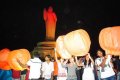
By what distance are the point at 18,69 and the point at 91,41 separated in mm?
1632

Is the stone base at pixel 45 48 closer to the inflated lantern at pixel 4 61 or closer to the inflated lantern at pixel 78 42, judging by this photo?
the inflated lantern at pixel 78 42

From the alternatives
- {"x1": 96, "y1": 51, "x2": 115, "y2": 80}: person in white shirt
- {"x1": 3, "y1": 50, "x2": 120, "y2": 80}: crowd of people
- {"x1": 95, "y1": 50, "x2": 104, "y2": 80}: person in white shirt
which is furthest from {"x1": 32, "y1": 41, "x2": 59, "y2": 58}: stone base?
{"x1": 96, "y1": 51, "x2": 115, "y2": 80}: person in white shirt

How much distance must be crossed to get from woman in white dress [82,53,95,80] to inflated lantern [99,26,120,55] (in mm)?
406

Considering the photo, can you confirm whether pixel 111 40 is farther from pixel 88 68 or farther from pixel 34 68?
pixel 34 68

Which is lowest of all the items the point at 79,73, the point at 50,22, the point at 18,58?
the point at 79,73

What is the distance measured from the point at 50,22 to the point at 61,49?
2.50ft

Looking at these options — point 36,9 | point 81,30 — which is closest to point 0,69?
point 36,9

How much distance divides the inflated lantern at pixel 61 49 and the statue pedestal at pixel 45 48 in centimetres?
17

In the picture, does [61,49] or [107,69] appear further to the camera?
[61,49]

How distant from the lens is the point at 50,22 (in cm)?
596

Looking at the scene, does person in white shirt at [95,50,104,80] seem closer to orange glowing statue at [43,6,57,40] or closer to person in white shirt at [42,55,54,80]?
person in white shirt at [42,55,54,80]

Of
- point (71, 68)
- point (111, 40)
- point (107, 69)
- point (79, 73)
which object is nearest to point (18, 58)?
point (71, 68)

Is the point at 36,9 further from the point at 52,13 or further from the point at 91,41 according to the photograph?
the point at 91,41

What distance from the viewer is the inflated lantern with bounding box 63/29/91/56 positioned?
5176 mm
